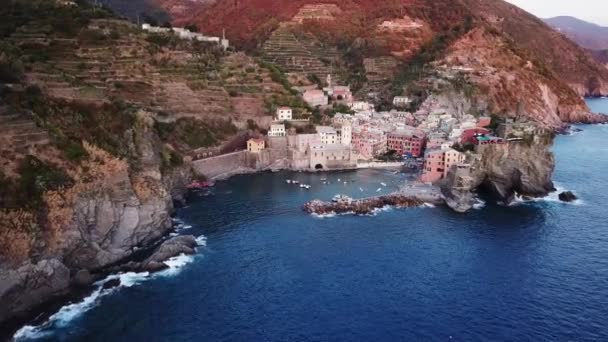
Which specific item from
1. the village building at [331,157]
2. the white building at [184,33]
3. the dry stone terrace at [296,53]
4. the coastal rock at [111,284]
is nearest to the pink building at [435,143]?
the village building at [331,157]

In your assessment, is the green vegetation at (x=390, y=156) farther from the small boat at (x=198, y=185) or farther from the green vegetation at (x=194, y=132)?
Answer: the small boat at (x=198, y=185)

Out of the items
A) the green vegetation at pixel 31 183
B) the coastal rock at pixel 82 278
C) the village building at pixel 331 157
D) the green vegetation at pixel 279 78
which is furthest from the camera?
the green vegetation at pixel 279 78

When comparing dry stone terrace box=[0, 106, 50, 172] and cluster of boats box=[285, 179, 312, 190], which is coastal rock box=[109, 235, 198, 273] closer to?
dry stone terrace box=[0, 106, 50, 172]

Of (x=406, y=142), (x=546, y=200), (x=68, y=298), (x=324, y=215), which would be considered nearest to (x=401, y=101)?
(x=406, y=142)

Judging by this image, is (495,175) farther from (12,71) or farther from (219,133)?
(12,71)

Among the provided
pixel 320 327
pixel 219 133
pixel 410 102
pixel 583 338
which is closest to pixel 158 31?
pixel 219 133

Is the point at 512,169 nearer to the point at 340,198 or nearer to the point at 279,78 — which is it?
the point at 340,198
